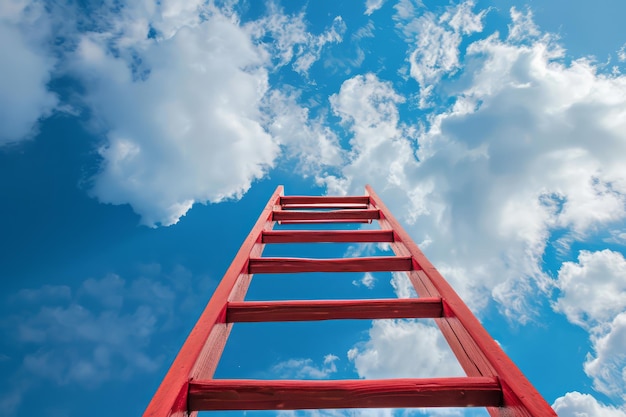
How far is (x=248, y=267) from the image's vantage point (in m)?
2.32

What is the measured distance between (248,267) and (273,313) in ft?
2.02

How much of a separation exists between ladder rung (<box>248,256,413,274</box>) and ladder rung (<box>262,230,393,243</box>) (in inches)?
16.1

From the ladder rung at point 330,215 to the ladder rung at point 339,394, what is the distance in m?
2.16

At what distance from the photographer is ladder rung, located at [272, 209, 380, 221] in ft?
11.2

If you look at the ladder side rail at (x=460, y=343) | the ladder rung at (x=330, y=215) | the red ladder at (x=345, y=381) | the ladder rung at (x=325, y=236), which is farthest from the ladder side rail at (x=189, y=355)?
the ladder rung at (x=330, y=215)

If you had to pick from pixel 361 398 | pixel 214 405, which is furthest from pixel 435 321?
pixel 214 405

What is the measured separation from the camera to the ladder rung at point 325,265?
2.25 metres

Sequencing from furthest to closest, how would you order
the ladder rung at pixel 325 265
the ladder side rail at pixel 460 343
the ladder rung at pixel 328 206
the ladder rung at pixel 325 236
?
1. the ladder rung at pixel 328 206
2. the ladder rung at pixel 325 236
3. the ladder rung at pixel 325 265
4. the ladder side rail at pixel 460 343

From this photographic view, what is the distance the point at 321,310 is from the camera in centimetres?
176

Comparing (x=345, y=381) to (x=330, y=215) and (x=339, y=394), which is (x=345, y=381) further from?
(x=330, y=215)

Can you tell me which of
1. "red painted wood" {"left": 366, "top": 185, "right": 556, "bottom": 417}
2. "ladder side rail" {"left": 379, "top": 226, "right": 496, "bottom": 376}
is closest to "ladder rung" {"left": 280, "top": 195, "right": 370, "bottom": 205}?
"red painted wood" {"left": 366, "top": 185, "right": 556, "bottom": 417}

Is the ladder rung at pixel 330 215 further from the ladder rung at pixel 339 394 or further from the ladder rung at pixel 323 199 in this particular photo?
the ladder rung at pixel 339 394

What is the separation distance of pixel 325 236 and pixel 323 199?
1.43 m

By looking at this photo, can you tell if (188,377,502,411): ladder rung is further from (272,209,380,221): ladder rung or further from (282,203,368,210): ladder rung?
(282,203,368,210): ladder rung
